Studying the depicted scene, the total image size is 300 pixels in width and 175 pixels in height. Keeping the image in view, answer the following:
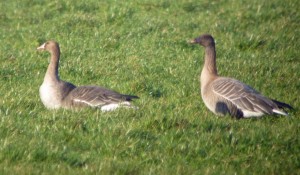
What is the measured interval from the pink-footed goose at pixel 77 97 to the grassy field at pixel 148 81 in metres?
0.28

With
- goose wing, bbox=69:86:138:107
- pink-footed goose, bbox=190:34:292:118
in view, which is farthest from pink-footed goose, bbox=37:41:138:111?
pink-footed goose, bbox=190:34:292:118

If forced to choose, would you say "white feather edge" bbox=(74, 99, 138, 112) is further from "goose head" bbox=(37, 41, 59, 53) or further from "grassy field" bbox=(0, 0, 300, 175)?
"goose head" bbox=(37, 41, 59, 53)

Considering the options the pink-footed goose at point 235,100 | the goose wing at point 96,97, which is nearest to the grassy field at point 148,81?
the pink-footed goose at point 235,100

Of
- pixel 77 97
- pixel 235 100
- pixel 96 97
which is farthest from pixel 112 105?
pixel 235 100

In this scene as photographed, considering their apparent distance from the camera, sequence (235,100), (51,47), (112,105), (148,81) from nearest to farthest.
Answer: (112,105) < (235,100) < (51,47) < (148,81)

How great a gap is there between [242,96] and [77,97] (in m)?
2.50

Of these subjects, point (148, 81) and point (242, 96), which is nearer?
point (242, 96)

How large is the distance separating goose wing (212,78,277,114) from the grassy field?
234 millimetres

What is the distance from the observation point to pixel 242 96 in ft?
32.3

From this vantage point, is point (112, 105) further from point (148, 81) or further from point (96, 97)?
point (148, 81)

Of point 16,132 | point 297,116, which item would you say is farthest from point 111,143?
point 297,116

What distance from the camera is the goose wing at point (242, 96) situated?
9.49 m

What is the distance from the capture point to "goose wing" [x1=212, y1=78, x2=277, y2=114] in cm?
A: 949

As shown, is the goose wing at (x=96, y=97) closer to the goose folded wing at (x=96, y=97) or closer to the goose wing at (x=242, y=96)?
the goose folded wing at (x=96, y=97)
